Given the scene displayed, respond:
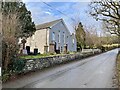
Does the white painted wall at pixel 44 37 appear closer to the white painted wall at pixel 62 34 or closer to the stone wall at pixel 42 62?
the white painted wall at pixel 62 34

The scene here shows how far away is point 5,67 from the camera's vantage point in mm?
12617

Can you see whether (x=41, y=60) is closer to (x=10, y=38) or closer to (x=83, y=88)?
(x=10, y=38)

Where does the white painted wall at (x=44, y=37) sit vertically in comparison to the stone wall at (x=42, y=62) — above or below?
above

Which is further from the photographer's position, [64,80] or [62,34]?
[62,34]

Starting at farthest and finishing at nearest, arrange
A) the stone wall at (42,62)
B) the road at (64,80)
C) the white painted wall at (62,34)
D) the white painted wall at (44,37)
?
the white painted wall at (62,34) < the white painted wall at (44,37) < the stone wall at (42,62) < the road at (64,80)

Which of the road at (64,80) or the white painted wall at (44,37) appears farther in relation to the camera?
the white painted wall at (44,37)

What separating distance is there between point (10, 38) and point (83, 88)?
5.37m

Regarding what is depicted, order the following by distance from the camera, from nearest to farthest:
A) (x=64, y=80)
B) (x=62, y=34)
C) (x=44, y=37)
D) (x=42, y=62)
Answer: (x=64, y=80), (x=42, y=62), (x=44, y=37), (x=62, y=34)

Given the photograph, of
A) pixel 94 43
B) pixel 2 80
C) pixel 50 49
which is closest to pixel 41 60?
pixel 2 80

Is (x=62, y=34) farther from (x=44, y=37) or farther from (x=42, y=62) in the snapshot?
(x=42, y=62)

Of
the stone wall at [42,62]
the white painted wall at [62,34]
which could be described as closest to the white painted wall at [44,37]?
the white painted wall at [62,34]

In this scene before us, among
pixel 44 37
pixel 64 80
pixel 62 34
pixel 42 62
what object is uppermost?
pixel 62 34

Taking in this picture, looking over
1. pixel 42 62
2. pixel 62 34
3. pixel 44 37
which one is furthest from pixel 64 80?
pixel 62 34

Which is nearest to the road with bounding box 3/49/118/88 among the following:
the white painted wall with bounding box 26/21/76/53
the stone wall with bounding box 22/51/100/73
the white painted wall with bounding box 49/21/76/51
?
the stone wall with bounding box 22/51/100/73
